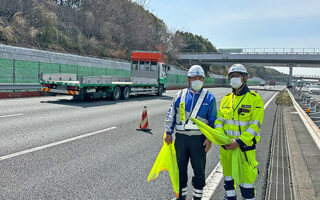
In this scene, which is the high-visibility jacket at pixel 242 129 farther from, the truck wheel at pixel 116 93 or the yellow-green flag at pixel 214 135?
the truck wheel at pixel 116 93

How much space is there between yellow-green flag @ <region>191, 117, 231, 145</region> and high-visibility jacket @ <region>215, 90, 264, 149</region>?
15cm

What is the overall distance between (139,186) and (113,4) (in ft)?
179

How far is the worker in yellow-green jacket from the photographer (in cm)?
325

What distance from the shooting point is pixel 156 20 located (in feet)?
248

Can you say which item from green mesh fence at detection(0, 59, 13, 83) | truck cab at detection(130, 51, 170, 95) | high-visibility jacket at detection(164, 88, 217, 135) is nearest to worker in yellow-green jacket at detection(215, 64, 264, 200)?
high-visibility jacket at detection(164, 88, 217, 135)

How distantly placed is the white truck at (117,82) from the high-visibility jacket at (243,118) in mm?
12048

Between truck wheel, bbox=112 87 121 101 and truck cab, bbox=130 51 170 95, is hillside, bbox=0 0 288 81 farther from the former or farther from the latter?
truck wheel, bbox=112 87 121 101

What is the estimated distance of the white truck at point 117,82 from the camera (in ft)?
48.1

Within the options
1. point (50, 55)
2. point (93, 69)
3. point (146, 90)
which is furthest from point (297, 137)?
point (50, 55)

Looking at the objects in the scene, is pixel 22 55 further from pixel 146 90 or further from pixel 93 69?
pixel 146 90

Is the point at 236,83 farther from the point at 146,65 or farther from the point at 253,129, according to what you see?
the point at 146,65

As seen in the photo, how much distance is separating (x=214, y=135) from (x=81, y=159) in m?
3.17

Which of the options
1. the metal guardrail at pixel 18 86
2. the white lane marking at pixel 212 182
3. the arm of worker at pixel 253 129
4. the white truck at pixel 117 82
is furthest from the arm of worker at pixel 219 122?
the metal guardrail at pixel 18 86

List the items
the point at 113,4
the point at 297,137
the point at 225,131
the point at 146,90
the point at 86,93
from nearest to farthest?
the point at 225,131, the point at 297,137, the point at 86,93, the point at 146,90, the point at 113,4
